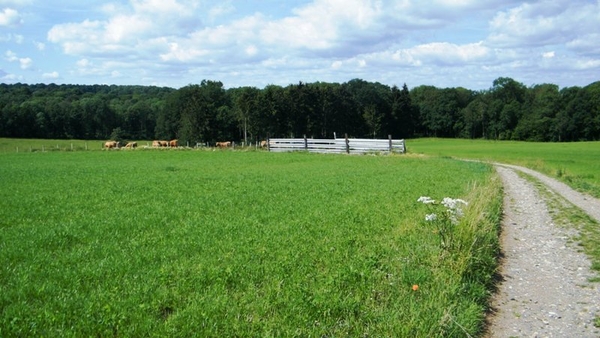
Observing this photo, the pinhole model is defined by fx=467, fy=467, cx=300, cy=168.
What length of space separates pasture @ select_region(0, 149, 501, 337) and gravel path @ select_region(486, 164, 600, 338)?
0.43 metres

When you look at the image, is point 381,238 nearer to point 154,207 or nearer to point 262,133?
point 154,207

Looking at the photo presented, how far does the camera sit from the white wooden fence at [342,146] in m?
43.2

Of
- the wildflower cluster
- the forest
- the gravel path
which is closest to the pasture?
the wildflower cluster

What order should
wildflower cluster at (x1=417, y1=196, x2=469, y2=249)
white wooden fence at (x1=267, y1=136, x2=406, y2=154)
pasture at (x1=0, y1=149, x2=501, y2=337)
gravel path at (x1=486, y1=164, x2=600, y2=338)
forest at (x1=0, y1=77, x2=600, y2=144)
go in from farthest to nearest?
forest at (x1=0, y1=77, x2=600, y2=144) < white wooden fence at (x1=267, y1=136, x2=406, y2=154) < wildflower cluster at (x1=417, y1=196, x2=469, y2=249) < gravel path at (x1=486, y1=164, x2=600, y2=338) < pasture at (x1=0, y1=149, x2=501, y2=337)

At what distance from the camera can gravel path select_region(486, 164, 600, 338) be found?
652 cm

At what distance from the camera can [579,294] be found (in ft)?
25.2

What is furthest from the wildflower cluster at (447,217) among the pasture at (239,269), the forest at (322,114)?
the forest at (322,114)

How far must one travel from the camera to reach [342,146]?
1816 inches

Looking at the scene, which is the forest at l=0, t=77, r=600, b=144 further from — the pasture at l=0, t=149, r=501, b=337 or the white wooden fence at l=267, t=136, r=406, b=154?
the pasture at l=0, t=149, r=501, b=337

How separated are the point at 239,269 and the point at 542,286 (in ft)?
17.2

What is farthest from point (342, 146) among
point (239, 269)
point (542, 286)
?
point (239, 269)

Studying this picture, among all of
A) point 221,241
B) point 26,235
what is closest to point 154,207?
point 26,235

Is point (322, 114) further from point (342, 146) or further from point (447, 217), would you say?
point (447, 217)

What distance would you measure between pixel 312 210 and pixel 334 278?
6107 mm
